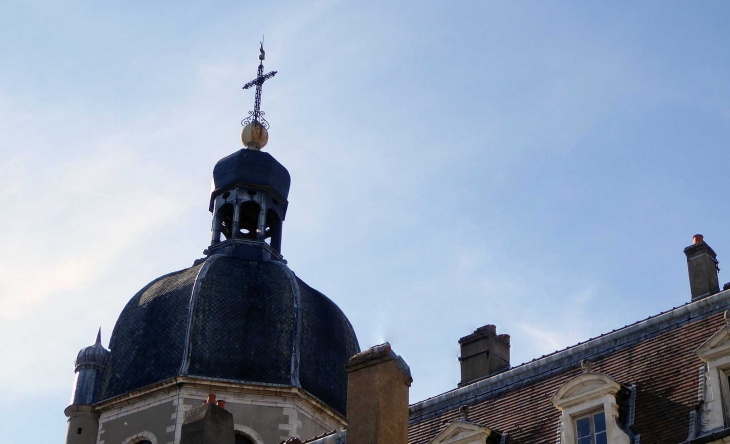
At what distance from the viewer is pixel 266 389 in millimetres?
29766

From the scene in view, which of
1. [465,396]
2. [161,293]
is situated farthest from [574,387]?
[161,293]

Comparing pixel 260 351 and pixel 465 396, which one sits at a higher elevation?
pixel 260 351

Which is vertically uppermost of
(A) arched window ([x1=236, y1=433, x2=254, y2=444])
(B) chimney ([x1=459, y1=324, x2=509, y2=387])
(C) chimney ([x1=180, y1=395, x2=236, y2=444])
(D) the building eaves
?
(A) arched window ([x1=236, y1=433, x2=254, y2=444])

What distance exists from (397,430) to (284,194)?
1953 centimetres

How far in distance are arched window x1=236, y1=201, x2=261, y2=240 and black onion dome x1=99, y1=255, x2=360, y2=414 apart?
2.89m

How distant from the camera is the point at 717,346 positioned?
17750mm

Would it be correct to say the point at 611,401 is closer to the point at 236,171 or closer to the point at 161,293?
the point at 161,293

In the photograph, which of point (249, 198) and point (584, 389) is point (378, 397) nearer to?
point (584, 389)

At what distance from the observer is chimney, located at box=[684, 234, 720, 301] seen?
2106 cm

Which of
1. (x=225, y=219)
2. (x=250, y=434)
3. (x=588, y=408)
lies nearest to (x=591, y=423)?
(x=588, y=408)

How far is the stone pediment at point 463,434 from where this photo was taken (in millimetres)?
19406

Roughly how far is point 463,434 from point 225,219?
1715 centimetres

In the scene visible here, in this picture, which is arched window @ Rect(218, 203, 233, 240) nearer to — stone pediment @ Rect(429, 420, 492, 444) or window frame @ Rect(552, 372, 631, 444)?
stone pediment @ Rect(429, 420, 492, 444)

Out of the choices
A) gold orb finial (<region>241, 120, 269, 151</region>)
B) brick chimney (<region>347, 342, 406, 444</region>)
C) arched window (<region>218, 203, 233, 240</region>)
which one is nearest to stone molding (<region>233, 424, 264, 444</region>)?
arched window (<region>218, 203, 233, 240</region>)
